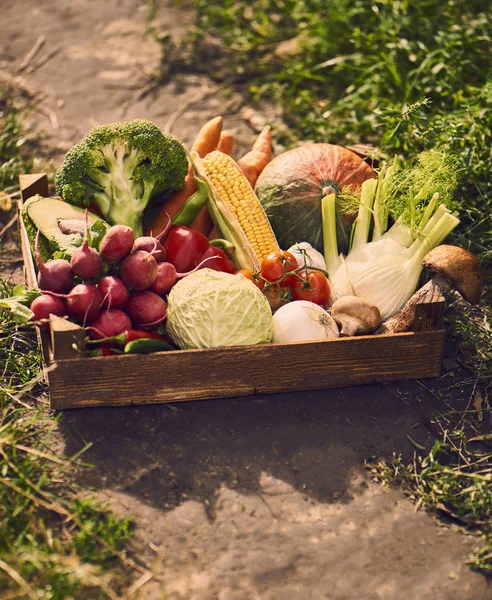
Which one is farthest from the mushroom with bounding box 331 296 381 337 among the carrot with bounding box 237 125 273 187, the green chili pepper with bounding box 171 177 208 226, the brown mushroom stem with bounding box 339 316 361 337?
the carrot with bounding box 237 125 273 187

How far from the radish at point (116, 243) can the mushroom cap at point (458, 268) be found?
1512 mm

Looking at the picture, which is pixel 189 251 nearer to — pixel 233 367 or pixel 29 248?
pixel 233 367

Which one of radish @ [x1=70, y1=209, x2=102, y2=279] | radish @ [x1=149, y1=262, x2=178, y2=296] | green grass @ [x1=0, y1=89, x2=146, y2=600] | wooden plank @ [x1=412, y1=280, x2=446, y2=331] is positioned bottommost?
green grass @ [x1=0, y1=89, x2=146, y2=600]

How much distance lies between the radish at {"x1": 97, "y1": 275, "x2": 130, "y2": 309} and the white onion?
0.78 meters

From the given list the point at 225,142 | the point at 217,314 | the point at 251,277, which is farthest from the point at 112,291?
the point at 225,142

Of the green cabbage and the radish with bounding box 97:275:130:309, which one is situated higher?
the radish with bounding box 97:275:130:309

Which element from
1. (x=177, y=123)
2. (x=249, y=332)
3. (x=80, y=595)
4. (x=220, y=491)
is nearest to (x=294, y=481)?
(x=220, y=491)

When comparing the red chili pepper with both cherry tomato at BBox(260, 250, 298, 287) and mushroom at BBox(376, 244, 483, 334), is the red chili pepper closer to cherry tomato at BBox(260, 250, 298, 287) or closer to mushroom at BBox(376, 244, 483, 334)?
cherry tomato at BBox(260, 250, 298, 287)

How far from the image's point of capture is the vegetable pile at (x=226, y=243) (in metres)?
3.49

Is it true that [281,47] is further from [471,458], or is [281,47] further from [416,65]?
[471,458]

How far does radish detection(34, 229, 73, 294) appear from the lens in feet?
11.3

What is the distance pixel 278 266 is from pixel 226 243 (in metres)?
0.42

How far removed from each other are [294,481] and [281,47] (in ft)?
16.5

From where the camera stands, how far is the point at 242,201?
4289mm
